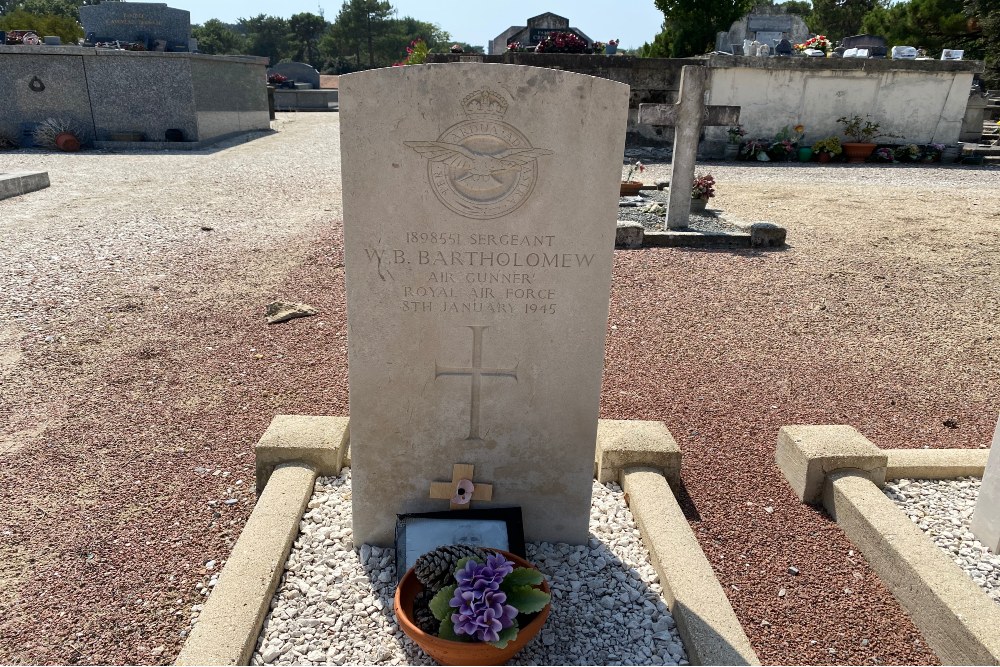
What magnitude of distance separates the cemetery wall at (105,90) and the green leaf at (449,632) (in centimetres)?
1541

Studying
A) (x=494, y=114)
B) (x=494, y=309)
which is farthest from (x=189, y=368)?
(x=494, y=114)

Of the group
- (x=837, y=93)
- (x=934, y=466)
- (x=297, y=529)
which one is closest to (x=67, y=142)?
(x=297, y=529)

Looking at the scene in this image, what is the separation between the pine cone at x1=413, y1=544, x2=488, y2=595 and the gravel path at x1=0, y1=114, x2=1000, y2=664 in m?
0.91

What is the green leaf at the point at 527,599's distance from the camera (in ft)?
7.21

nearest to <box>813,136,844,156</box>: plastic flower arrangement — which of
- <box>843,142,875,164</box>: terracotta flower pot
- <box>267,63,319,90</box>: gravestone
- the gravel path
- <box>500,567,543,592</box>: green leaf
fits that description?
<box>843,142,875,164</box>: terracotta flower pot

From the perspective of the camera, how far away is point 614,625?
246 cm

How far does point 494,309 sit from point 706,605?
130 centimetres

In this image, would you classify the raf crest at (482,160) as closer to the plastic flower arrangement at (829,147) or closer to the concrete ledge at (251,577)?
the concrete ledge at (251,577)

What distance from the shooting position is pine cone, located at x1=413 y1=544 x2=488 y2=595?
2.33 meters

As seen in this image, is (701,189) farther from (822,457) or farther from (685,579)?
(685,579)

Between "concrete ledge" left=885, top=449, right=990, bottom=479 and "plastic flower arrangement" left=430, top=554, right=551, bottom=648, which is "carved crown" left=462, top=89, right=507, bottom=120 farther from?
"concrete ledge" left=885, top=449, right=990, bottom=479

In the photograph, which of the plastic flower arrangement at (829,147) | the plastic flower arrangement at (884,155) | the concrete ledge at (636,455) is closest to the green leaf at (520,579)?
the concrete ledge at (636,455)

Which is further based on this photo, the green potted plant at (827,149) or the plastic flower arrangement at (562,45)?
the plastic flower arrangement at (562,45)

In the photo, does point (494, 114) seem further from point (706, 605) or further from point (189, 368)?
point (189, 368)
